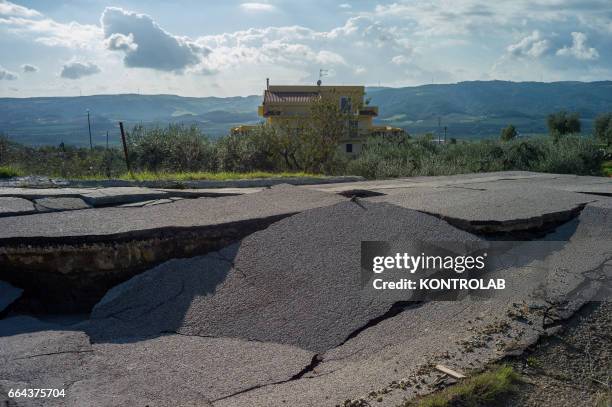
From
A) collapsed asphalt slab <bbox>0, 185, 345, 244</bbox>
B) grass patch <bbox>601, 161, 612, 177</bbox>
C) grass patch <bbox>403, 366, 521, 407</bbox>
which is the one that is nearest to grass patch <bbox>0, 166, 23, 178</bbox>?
collapsed asphalt slab <bbox>0, 185, 345, 244</bbox>

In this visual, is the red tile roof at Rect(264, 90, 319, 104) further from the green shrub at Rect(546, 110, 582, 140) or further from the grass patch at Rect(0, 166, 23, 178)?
the grass patch at Rect(0, 166, 23, 178)

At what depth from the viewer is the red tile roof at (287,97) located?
47.9 m

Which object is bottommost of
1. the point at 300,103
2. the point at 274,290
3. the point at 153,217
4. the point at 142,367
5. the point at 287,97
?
the point at 142,367

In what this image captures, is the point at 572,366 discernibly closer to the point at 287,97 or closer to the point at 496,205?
the point at 496,205

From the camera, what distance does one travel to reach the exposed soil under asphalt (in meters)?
3.62

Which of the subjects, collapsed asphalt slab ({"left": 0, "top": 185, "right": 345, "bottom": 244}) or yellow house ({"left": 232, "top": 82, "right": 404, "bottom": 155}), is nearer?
collapsed asphalt slab ({"left": 0, "top": 185, "right": 345, "bottom": 244})

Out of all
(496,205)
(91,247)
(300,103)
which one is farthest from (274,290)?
(300,103)

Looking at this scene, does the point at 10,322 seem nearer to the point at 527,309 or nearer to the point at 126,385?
the point at 126,385

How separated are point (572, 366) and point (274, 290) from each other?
2793 millimetres

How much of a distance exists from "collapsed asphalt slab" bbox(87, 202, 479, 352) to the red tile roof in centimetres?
4188

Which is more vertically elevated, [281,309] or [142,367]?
[281,309]

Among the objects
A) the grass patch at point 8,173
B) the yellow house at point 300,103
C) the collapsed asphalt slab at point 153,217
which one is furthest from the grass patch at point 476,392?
the yellow house at point 300,103

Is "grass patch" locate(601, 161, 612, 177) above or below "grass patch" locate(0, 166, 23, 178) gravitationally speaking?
below

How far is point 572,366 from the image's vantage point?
4.02 meters
